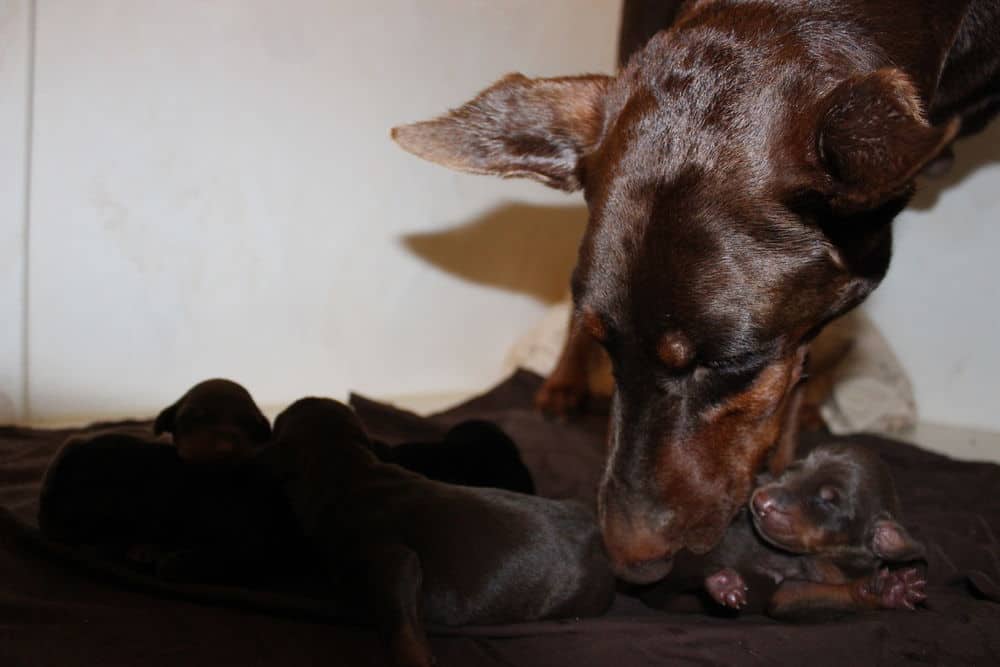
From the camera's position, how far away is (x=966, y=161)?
416 centimetres

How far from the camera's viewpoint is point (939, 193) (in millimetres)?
4258

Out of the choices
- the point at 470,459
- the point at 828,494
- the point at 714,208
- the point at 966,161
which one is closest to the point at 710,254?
the point at 714,208

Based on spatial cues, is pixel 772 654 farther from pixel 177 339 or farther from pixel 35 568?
pixel 177 339

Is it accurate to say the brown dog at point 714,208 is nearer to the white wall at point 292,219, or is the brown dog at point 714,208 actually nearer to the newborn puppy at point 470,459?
the newborn puppy at point 470,459

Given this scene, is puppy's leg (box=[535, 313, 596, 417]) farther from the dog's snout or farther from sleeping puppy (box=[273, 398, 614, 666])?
the dog's snout

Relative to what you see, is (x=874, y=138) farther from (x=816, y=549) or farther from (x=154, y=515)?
(x=154, y=515)

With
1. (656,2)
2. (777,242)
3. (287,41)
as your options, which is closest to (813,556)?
(777,242)

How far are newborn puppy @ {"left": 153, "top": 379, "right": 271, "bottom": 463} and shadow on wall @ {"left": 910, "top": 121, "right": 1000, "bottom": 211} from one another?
2.90 metres

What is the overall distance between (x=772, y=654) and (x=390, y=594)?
830mm

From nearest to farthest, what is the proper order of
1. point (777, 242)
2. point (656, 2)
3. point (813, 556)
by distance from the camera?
1. point (777, 242)
2. point (813, 556)
3. point (656, 2)

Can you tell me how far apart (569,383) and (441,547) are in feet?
6.32

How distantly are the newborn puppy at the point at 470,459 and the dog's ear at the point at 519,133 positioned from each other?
80 centimetres

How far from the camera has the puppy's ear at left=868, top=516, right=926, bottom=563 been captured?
2439 millimetres

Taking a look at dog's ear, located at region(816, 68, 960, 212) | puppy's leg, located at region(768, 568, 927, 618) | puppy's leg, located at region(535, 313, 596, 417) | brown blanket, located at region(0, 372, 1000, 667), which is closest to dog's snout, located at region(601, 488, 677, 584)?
brown blanket, located at region(0, 372, 1000, 667)
